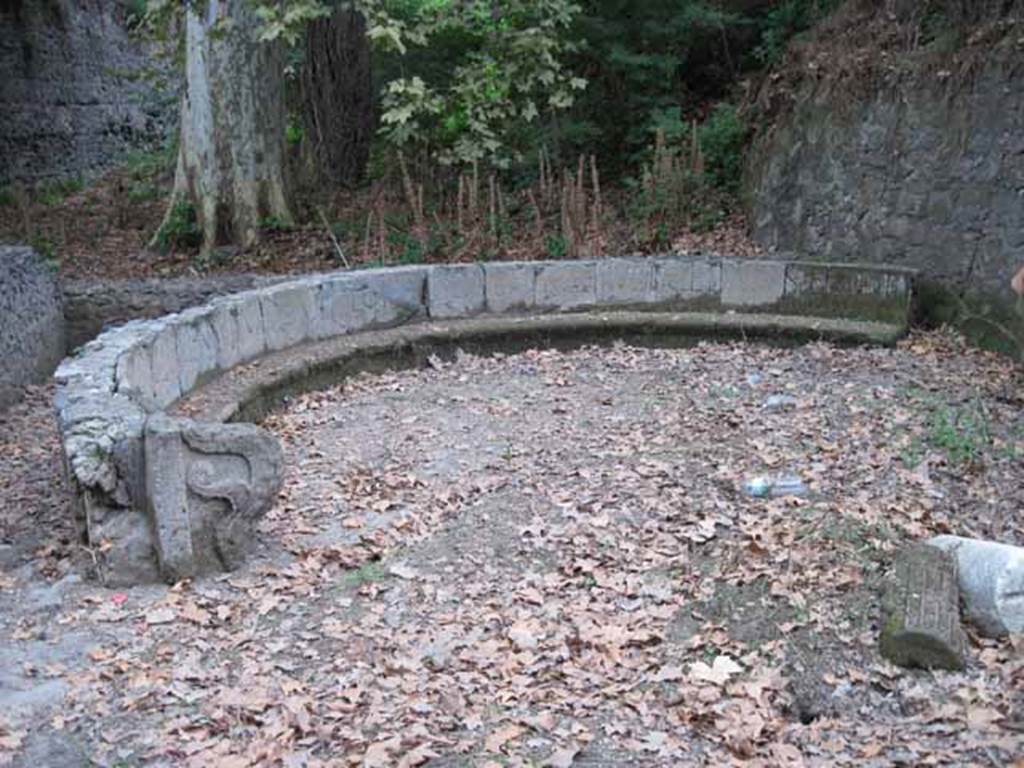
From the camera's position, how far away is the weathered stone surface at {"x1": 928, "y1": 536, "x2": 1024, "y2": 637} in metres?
3.88

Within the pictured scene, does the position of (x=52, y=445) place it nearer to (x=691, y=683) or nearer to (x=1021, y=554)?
(x=691, y=683)

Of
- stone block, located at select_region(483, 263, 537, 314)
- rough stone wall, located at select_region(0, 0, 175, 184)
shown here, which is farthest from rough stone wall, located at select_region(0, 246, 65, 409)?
rough stone wall, located at select_region(0, 0, 175, 184)

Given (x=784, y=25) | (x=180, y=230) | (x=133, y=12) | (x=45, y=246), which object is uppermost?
(x=133, y=12)

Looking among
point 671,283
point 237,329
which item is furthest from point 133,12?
point 671,283

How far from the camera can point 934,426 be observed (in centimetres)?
616

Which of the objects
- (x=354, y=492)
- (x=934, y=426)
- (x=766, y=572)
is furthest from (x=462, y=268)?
(x=766, y=572)

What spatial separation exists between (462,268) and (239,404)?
9.95 ft

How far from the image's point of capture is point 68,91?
15.4 m

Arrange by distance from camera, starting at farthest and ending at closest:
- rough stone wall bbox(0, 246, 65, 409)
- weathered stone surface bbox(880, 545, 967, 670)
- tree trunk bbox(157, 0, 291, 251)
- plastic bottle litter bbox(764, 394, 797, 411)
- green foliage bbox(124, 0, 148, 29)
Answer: green foliage bbox(124, 0, 148, 29), tree trunk bbox(157, 0, 291, 251), rough stone wall bbox(0, 246, 65, 409), plastic bottle litter bbox(764, 394, 797, 411), weathered stone surface bbox(880, 545, 967, 670)

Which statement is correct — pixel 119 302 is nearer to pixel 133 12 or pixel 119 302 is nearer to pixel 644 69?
pixel 644 69

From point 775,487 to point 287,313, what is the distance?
14.4 ft

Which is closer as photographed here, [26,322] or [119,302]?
[26,322]

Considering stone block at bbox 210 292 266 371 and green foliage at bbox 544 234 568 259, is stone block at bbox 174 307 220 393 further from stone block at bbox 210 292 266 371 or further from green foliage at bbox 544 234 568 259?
green foliage at bbox 544 234 568 259

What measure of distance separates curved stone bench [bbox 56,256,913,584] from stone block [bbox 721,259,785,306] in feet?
0.04
